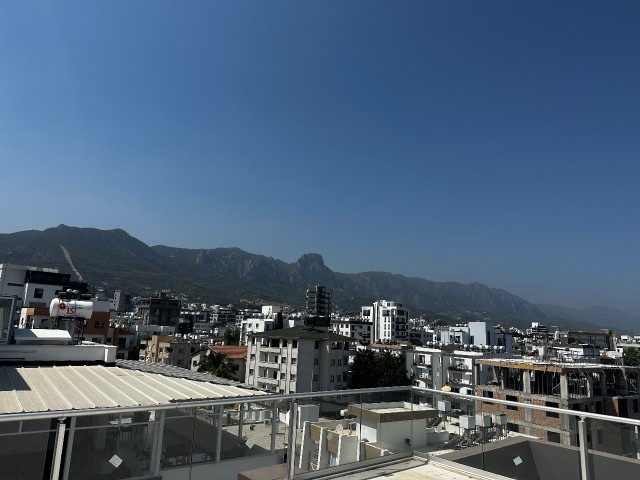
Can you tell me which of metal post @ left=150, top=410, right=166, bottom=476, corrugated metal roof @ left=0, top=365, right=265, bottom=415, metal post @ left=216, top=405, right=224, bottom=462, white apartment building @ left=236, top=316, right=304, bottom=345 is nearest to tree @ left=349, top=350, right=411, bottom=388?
white apartment building @ left=236, top=316, right=304, bottom=345

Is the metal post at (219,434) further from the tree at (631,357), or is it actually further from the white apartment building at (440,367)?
the tree at (631,357)

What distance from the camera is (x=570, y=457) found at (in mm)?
5953

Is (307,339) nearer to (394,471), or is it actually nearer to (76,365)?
(76,365)

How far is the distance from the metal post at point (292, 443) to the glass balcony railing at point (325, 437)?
18 mm

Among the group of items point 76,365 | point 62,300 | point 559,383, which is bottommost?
point 559,383

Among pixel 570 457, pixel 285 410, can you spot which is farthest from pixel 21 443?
pixel 570 457

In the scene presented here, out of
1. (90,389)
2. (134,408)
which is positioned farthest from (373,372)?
(134,408)

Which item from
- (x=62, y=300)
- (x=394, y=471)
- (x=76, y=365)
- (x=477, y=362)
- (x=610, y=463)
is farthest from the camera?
(x=477, y=362)

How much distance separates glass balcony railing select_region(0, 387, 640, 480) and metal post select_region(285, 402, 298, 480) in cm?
2

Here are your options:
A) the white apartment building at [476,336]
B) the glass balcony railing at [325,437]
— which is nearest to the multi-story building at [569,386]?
the glass balcony railing at [325,437]

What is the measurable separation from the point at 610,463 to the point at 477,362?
175 ft

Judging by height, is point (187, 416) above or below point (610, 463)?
above

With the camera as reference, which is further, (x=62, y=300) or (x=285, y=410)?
(x=62, y=300)

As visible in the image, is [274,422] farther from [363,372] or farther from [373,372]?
[373,372]
